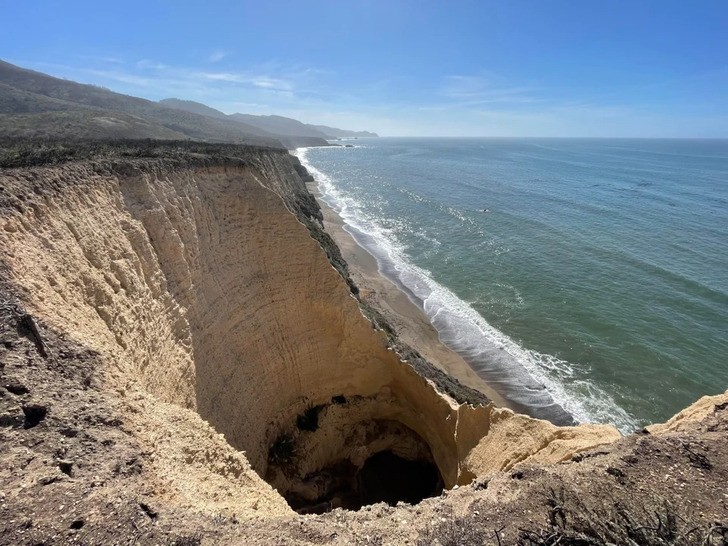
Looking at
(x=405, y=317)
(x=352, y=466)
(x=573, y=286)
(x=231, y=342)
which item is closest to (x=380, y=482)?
(x=352, y=466)

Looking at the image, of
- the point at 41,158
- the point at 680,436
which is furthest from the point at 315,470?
the point at 41,158

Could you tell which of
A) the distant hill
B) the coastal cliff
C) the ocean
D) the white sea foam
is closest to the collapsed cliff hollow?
the coastal cliff

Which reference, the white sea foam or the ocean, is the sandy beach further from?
the ocean

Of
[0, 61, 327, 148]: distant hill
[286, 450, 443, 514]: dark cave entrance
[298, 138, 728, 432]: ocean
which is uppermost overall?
[0, 61, 327, 148]: distant hill

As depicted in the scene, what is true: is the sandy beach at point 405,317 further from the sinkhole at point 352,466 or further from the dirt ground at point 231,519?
the dirt ground at point 231,519

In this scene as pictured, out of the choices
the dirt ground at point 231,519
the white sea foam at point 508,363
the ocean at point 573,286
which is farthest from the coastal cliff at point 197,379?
the ocean at point 573,286

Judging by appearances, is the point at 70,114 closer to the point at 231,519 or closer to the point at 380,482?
the point at 380,482
